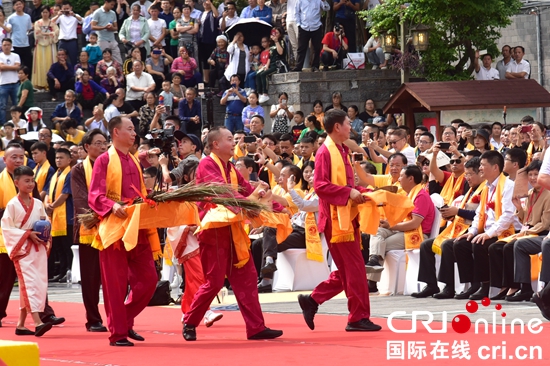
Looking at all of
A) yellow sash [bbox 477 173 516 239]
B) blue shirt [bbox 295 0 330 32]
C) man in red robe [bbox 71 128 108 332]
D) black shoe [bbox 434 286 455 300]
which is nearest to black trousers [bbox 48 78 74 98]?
blue shirt [bbox 295 0 330 32]

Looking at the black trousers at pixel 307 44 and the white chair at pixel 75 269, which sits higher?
the black trousers at pixel 307 44

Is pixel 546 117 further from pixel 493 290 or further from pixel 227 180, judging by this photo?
pixel 227 180

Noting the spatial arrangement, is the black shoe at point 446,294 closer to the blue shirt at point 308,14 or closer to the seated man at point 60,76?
the blue shirt at point 308,14

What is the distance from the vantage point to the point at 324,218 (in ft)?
29.8

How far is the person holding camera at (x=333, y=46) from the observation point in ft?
70.1

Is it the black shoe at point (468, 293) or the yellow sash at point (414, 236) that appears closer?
the black shoe at point (468, 293)

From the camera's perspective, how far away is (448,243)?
37.8 feet

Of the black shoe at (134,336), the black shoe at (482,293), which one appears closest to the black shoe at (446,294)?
the black shoe at (482,293)

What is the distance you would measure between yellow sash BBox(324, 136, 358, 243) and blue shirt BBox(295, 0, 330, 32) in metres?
11.6

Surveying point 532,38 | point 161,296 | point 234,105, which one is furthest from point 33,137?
point 532,38

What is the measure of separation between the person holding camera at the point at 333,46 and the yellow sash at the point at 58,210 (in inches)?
307

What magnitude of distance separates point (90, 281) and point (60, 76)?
40.0 feet

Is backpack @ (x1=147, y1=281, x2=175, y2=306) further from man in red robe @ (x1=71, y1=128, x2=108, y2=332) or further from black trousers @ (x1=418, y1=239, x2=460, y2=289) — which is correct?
black trousers @ (x1=418, y1=239, x2=460, y2=289)

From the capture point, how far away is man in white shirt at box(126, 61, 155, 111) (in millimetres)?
20281
